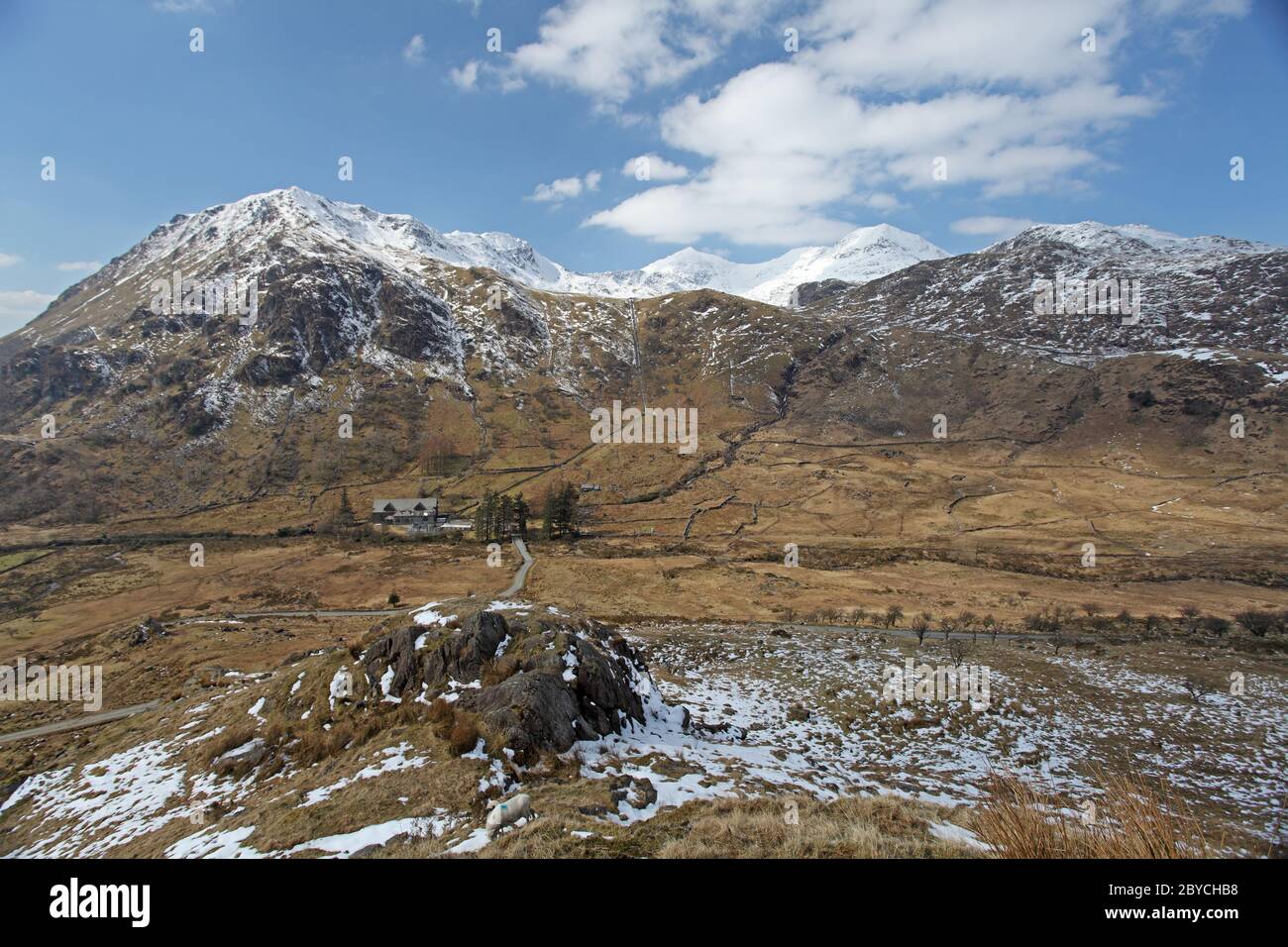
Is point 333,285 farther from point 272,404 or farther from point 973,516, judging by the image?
point 973,516

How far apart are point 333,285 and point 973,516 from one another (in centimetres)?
18910

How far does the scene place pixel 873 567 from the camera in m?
60.9

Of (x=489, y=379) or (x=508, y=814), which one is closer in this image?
(x=508, y=814)

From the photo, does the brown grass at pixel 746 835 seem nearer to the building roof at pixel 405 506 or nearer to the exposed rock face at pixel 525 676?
the exposed rock face at pixel 525 676

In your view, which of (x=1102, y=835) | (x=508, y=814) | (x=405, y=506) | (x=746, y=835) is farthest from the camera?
(x=405, y=506)

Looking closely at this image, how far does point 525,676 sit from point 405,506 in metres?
92.1

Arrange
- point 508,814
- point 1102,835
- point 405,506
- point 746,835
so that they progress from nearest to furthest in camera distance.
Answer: point 1102,835 < point 746,835 < point 508,814 < point 405,506

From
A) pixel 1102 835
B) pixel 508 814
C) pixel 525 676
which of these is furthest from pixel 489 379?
pixel 1102 835

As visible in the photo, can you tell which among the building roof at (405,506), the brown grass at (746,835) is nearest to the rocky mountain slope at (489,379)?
the building roof at (405,506)

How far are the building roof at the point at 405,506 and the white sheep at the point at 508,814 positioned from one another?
93.9 meters

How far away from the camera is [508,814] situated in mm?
8461

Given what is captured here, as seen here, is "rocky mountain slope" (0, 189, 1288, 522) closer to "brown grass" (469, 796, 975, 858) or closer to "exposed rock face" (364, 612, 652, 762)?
"exposed rock face" (364, 612, 652, 762)

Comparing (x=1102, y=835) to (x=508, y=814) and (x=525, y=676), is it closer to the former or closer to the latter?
(x=508, y=814)
